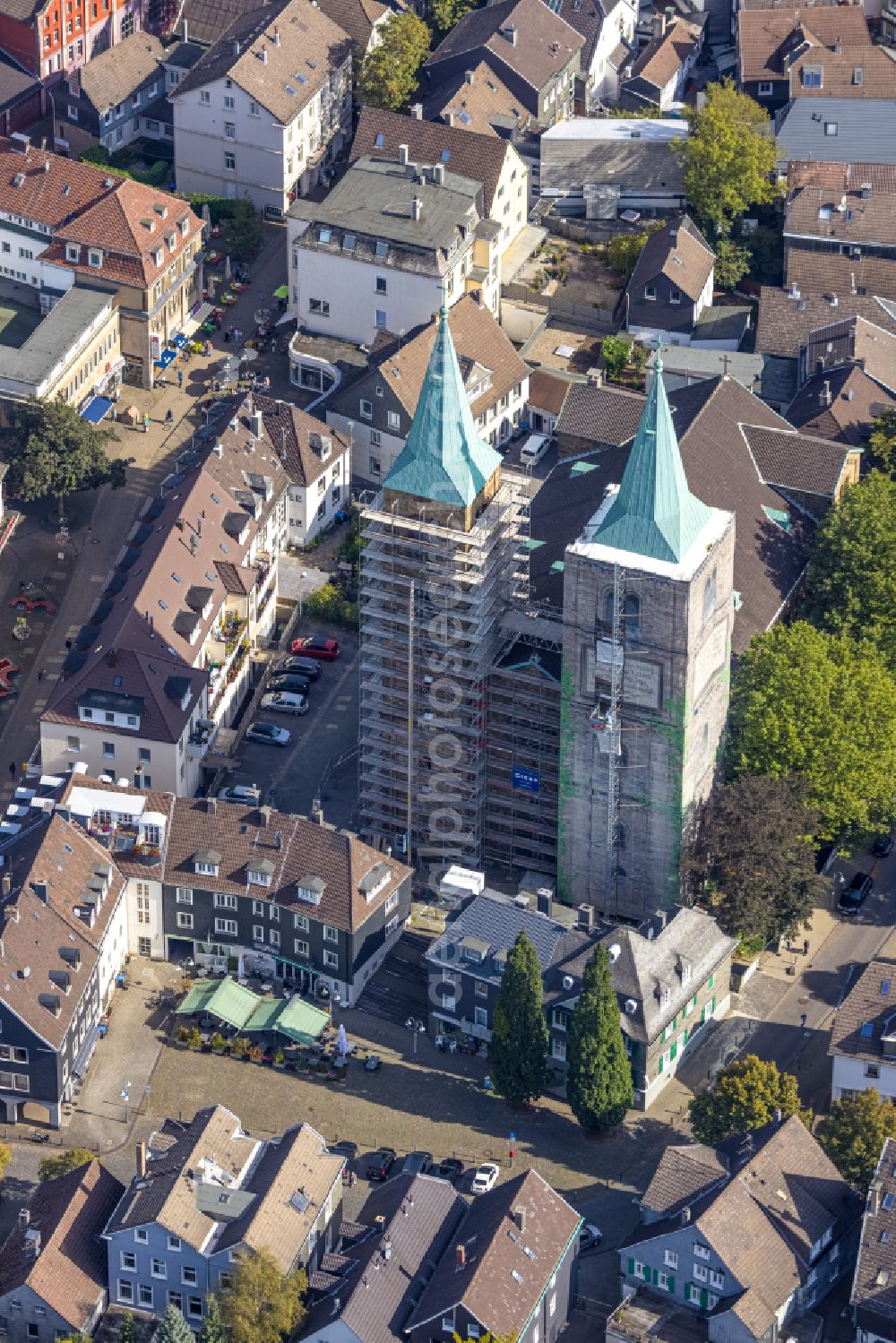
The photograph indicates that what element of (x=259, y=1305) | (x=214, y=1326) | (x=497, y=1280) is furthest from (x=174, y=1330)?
(x=497, y=1280)

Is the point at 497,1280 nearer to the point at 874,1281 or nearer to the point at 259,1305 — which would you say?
the point at 259,1305

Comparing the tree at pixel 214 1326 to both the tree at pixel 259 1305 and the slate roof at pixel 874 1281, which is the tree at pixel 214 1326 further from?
the slate roof at pixel 874 1281

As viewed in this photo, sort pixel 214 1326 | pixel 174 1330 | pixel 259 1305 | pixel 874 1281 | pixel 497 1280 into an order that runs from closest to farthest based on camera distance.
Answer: pixel 174 1330
pixel 259 1305
pixel 497 1280
pixel 214 1326
pixel 874 1281

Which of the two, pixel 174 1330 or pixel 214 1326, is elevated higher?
pixel 174 1330

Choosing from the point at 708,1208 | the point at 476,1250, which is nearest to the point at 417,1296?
the point at 476,1250

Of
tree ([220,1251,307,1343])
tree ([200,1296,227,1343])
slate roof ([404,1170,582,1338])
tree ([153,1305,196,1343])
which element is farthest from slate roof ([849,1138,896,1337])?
tree ([153,1305,196,1343])

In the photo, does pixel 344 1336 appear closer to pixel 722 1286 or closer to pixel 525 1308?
pixel 525 1308
